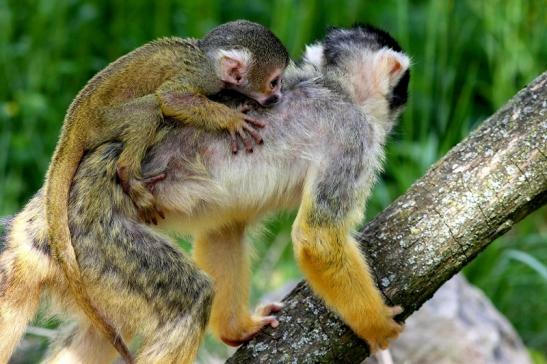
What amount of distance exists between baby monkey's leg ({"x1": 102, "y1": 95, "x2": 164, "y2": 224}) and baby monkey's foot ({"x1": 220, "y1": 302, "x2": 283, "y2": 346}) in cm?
69

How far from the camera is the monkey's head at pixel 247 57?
3.86m

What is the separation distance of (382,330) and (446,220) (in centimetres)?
49

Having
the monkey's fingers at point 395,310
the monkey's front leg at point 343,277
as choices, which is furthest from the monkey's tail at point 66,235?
the monkey's fingers at point 395,310

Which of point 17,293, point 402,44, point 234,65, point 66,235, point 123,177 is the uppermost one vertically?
point 234,65

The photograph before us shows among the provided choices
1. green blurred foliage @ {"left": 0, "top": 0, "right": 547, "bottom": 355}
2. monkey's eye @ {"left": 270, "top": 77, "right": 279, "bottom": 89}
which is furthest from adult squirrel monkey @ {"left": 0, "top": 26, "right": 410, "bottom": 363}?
green blurred foliage @ {"left": 0, "top": 0, "right": 547, "bottom": 355}

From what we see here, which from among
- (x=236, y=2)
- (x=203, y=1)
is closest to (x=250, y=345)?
(x=203, y=1)

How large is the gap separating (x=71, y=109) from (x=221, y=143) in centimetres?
60

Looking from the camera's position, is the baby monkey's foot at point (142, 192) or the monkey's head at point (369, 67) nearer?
the baby monkey's foot at point (142, 192)

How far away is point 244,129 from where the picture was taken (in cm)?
392

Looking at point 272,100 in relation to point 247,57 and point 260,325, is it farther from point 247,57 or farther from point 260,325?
point 260,325

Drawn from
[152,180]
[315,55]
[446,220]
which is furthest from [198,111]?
[446,220]

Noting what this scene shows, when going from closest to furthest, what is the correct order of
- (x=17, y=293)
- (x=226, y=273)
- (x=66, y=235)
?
1. (x=66, y=235)
2. (x=17, y=293)
3. (x=226, y=273)

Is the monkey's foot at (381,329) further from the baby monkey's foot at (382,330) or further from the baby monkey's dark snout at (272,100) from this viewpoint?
the baby monkey's dark snout at (272,100)

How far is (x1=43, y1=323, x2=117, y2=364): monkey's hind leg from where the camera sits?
13.4ft
